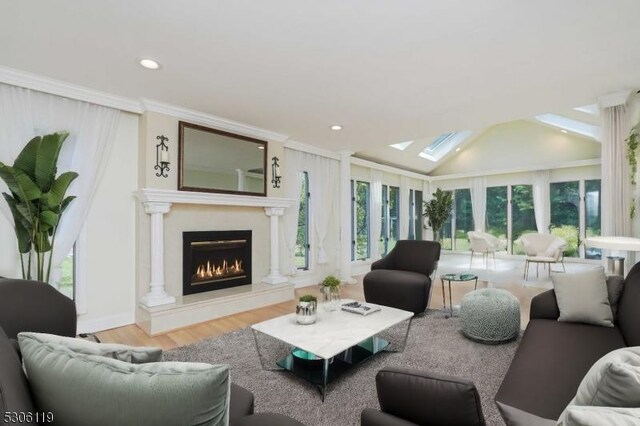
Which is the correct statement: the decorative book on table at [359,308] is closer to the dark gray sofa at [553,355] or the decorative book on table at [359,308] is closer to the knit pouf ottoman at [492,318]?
the knit pouf ottoman at [492,318]

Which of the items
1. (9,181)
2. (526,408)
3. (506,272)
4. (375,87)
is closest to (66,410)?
(526,408)

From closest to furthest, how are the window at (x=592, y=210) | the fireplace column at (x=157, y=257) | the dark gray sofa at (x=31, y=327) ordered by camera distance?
the dark gray sofa at (x=31, y=327) < the fireplace column at (x=157, y=257) < the window at (x=592, y=210)

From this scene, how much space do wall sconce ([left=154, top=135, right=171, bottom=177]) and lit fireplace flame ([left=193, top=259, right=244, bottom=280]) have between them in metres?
1.29

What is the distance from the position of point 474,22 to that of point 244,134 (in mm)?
3089

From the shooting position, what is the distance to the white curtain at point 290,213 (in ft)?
16.8

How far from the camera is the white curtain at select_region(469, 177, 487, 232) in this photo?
902cm

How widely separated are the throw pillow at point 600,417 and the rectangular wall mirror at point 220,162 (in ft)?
12.5

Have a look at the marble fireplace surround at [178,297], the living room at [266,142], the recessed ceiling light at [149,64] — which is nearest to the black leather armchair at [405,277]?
the living room at [266,142]

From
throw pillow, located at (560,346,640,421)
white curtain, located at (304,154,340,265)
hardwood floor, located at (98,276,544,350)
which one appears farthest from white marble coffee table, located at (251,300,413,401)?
white curtain, located at (304,154,340,265)

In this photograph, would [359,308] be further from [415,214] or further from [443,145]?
[443,145]

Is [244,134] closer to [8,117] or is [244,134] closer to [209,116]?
[209,116]

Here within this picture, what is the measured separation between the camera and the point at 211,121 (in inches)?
157

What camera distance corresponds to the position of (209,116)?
3920 millimetres

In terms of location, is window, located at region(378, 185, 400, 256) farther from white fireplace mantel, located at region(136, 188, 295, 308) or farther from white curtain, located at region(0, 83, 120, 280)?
white curtain, located at region(0, 83, 120, 280)
